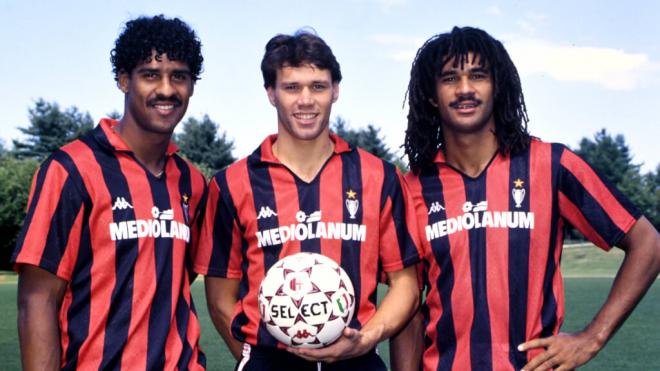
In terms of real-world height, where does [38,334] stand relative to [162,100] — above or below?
below

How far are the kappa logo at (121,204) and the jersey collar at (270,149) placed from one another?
2.50ft

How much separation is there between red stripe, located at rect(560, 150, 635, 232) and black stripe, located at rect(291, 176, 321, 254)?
129 cm

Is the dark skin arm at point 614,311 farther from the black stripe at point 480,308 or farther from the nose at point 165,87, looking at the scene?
the nose at point 165,87

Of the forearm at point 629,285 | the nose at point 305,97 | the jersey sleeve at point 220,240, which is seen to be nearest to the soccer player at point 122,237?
the jersey sleeve at point 220,240

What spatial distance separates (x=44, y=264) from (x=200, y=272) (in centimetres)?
88

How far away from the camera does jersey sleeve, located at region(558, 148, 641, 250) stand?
382 cm

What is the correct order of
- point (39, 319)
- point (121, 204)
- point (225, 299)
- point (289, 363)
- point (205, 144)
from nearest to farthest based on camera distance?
point (39, 319) → point (121, 204) → point (289, 363) → point (225, 299) → point (205, 144)

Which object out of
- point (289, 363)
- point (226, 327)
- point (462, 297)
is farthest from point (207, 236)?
point (462, 297)

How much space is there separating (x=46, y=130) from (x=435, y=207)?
55903mm

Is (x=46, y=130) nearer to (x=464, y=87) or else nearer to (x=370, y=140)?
(x=370, y=140)

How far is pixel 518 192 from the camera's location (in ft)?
12.8

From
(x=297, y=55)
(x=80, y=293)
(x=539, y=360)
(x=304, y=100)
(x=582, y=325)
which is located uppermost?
(x=297, y=55)

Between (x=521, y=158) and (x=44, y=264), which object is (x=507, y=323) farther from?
(x=44, y=264)

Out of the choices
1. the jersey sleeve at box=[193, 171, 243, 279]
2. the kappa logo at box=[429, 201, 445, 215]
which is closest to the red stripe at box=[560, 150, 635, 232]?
the kappa logo at box=[429, 201, 445, 215]
